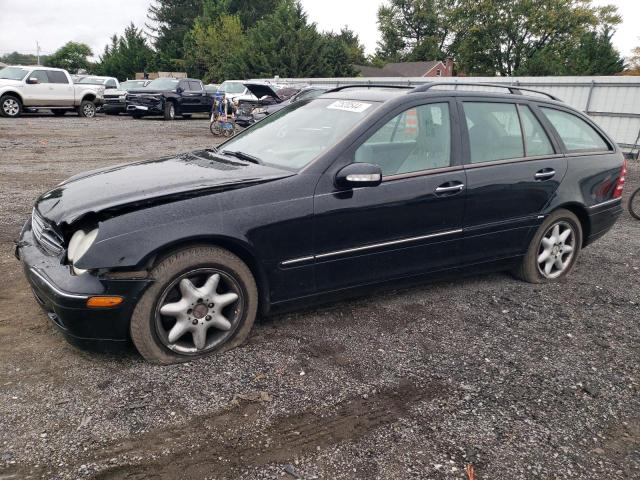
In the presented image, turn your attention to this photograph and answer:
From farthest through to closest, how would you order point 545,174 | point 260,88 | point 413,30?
point 413,30 < point 260,88 < point 545,174

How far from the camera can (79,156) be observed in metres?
11.9

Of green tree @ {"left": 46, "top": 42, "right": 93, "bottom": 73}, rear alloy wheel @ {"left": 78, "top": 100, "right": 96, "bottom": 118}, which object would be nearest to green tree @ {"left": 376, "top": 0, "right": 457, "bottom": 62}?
green tree @ {"left": 46, "top": 42, "right": 93, "bottom": 73}

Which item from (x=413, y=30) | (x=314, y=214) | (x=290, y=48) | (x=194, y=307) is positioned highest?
(x=413, y=30)

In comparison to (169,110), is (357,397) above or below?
below

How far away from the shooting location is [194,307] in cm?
312

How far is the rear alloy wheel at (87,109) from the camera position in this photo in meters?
21.9

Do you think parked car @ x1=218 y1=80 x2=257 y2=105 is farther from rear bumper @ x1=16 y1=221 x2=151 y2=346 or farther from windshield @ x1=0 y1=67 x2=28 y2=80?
rear bumper @ x1=16 y1=221 x2=151 y2=346

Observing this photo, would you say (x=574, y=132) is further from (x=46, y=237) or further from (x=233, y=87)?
(x=233, y=87)

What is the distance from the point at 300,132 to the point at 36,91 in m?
19.3

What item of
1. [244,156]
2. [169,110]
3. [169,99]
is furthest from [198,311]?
[169,110]

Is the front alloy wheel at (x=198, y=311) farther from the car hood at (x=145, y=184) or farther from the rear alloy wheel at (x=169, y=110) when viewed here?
the rear alloy wheel at (x=169, y=110)

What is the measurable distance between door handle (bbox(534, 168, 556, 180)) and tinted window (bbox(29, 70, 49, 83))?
19823 mm

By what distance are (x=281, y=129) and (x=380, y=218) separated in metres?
1.17

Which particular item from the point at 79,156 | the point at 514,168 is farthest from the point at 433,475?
the point at 79,156
